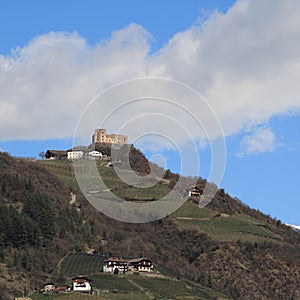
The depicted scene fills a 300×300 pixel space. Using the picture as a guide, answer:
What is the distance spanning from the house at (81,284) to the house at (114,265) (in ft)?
41.3

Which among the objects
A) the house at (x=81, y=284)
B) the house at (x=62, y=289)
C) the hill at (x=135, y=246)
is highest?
the hill at (x=135, y=246)

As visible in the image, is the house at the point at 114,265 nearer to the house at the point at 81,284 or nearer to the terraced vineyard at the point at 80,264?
the terraced vineyard at the point at 80,264

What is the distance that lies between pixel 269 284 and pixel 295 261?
1480 centimetres

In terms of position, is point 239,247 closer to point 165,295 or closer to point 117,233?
point 117,233

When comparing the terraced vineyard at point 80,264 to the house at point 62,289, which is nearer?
the house at point 62,289

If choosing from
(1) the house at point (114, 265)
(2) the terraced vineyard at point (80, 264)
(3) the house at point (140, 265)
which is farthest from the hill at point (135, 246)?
(3) the house at point (140, 265)

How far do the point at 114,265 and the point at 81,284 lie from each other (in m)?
16.0

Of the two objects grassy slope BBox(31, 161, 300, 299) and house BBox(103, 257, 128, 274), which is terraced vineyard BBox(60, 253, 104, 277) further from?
grassy slope BBox(31, 161, 300, 299)

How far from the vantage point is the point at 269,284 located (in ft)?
597

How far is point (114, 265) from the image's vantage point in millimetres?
138875

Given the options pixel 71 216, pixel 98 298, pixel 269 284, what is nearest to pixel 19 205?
pixel 71 216

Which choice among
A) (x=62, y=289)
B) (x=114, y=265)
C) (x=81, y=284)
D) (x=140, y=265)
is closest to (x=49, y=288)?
(x=62, y=289)

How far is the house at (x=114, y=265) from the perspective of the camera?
5423 inches

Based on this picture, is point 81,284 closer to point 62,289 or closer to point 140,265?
point 62,289
